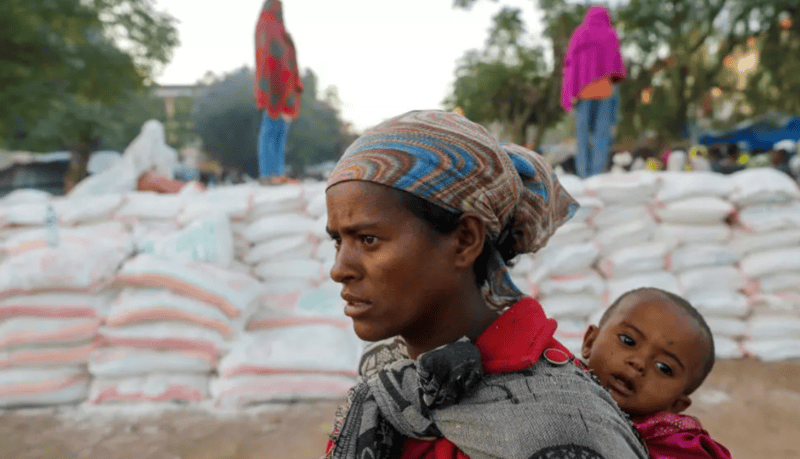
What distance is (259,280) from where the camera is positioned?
3.31 meters

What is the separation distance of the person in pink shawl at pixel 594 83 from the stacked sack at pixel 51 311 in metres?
3.58

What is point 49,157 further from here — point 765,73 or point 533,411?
point 765,73

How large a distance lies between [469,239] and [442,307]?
11cm

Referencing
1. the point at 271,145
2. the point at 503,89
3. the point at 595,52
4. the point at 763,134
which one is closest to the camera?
the point at 595,52

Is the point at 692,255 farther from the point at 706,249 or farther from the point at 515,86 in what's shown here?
the point at 515,86

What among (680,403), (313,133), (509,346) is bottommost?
(313,133)

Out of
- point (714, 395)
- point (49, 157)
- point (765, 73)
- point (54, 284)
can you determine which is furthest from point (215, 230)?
point (49, 157)

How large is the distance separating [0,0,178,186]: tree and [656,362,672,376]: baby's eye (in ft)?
27.1

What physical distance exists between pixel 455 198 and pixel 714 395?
290 cm

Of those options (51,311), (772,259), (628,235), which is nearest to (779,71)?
(772,259)

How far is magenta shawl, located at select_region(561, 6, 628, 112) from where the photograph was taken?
416 cm

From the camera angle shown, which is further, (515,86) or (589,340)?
(515,86)

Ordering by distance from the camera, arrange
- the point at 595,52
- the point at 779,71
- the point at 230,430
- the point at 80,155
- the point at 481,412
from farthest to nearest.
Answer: the point at 80,155
the point at 779,71
the point at 595,52
the point at 230,430
the point at 481,412

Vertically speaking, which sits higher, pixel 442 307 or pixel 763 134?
pixel 442 307
